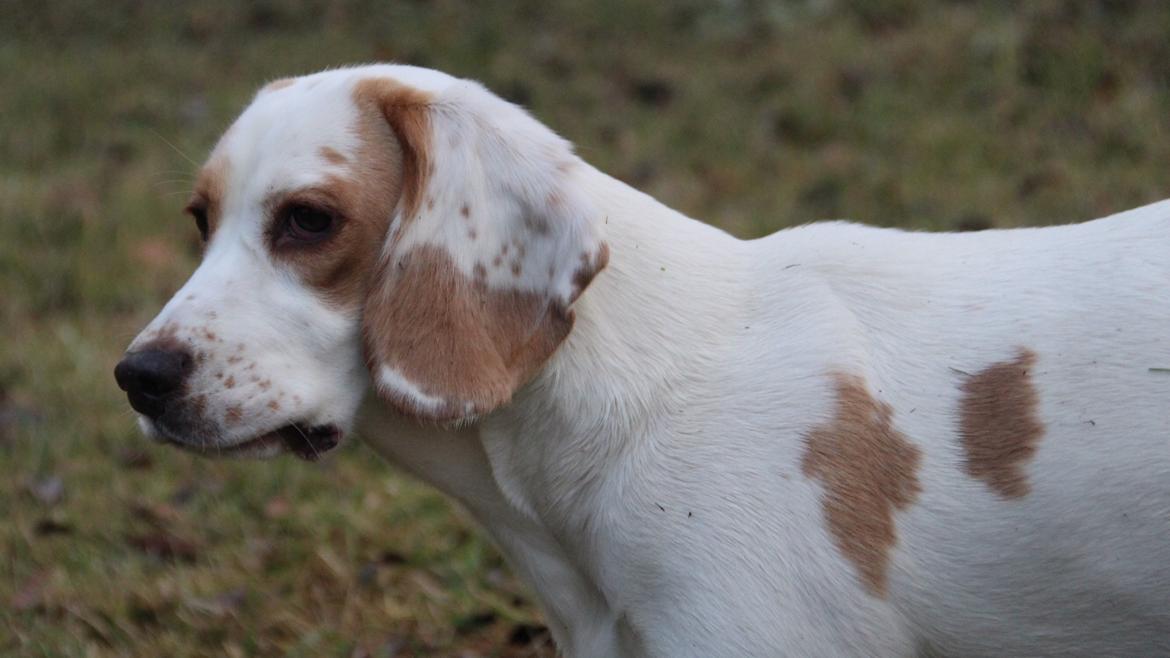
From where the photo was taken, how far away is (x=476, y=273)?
2.64 meters

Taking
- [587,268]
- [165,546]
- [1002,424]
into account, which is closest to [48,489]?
[165,546]

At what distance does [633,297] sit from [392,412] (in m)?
0.53

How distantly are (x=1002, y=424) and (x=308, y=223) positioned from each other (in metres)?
1.33

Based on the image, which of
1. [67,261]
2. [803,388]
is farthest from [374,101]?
[67,261]

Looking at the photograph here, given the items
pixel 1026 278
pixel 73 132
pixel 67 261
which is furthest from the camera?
pixel 73 132

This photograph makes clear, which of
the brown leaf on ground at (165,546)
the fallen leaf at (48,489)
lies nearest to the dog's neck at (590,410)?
the brown leaf on ground at (165,546)

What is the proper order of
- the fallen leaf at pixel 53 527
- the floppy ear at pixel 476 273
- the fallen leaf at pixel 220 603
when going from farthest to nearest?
the fallen leaf at pixel 53 527, the fallen leaf at pixel 220 603, the floppy ear at pixel 476 273

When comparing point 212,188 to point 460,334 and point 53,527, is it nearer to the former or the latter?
point 460,334

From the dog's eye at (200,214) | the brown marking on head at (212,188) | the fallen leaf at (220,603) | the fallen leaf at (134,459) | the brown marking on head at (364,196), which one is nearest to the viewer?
the brown marking on head at (364,196)

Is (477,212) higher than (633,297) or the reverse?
higher

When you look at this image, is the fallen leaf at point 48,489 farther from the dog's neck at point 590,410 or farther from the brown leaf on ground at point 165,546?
the dog's neck at point 590,410

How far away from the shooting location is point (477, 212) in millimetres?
2658

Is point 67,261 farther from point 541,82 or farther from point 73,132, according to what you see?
point 541,82

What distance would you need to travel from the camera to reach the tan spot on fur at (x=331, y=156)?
2742 mm
